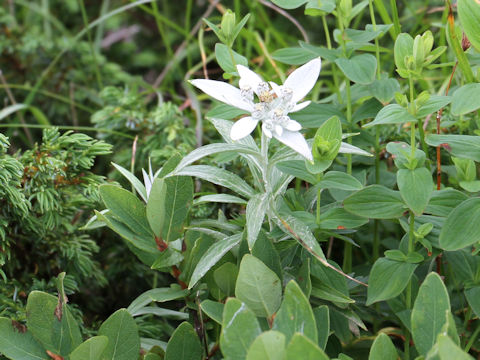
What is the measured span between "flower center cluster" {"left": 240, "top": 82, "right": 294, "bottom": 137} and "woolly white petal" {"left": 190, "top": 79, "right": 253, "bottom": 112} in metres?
0.01

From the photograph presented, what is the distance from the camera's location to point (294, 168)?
88 centimetres

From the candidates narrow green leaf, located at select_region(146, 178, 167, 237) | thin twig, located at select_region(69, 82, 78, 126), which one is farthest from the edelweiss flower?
thin twig, located at select_region(69, 82, 78, 126)

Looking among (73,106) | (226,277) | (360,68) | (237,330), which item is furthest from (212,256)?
(73,106)

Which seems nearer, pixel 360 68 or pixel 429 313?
pixel 429 313

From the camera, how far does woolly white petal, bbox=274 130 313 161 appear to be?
2.49ft

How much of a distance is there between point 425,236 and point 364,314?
0.66 ft

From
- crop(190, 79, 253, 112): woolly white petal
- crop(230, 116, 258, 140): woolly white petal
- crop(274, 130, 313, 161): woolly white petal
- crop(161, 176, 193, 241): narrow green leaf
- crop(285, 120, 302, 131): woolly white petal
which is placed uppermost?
crop(190, 79, 253, 112): woolly white petal

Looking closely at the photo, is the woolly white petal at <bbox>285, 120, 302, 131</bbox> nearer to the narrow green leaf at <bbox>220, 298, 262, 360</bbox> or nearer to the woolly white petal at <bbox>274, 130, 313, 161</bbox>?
the woolly white petal at <bbox>274, 130, 313, 161</bbox>

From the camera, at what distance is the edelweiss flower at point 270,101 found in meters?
0.78

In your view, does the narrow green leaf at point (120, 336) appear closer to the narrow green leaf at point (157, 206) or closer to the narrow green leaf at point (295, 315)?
the narrow green leaf at point (157, 206)

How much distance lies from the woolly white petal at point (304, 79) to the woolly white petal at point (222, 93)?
8cm

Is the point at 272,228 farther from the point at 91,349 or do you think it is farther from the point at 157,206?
the point at 91,349

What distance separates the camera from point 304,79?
0.86 m

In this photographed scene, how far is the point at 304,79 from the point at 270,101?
8 cm
